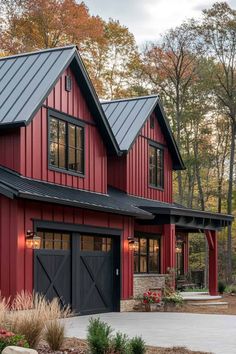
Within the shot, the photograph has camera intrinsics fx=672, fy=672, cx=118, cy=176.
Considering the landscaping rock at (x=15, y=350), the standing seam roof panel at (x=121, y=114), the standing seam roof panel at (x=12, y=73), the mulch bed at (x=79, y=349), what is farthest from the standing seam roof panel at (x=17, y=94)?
the landscaping rock at (x=15, y=350)

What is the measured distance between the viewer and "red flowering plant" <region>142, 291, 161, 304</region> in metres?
22.3

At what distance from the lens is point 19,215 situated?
55.2 feet

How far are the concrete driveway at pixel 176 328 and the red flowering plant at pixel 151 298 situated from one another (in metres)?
1.14

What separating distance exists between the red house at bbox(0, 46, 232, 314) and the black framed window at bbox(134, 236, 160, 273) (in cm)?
4

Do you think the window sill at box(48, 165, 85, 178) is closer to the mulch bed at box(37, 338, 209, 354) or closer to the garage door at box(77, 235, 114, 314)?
the garage door at box(77, 235, 114, 314)

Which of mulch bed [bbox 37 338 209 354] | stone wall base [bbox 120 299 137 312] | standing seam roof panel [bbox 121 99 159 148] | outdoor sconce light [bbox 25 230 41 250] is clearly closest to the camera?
mulch bed [bbox 37 338 209 354]

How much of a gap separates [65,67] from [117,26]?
21259 millimetres

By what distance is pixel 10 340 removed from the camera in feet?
33.5

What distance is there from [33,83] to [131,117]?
8.06 meters

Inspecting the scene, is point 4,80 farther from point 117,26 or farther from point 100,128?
point 117,26

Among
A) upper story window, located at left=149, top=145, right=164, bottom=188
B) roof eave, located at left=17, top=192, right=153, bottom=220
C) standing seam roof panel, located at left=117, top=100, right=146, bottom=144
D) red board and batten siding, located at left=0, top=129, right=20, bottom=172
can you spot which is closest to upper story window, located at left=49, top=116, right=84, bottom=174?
red board and batten siding, located at left=0, top=129, right=20, bottom=172

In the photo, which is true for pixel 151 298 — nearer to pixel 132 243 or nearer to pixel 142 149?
pixel 132 243

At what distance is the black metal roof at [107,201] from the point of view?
16.5m

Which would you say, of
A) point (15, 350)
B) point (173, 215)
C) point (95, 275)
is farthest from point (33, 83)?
point (15, 350)
